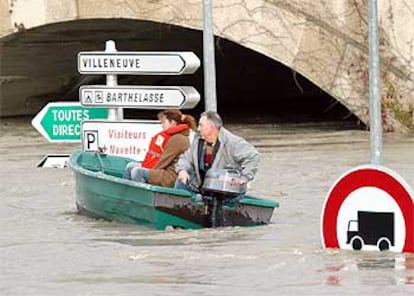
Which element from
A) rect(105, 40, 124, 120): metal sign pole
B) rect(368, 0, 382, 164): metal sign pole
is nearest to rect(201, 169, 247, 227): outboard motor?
rect(368, 0, 382, 164): metal sign pole

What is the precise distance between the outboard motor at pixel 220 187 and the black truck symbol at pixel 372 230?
273 centimetres

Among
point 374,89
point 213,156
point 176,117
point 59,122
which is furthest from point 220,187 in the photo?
point 59,122

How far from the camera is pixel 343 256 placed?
12305 mm

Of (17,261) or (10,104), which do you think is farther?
(10,104)

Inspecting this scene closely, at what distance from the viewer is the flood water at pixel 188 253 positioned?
11625 millimetres

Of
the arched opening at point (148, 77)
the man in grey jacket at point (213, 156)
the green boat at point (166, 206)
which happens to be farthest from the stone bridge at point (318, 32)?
the man in grey jacket at point (213, 156)

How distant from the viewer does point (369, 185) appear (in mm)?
11789

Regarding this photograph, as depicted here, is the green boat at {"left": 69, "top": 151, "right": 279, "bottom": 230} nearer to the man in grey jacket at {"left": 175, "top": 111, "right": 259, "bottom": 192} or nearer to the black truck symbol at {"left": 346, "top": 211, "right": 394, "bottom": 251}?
the man in grey jacket at {"left": 175, "top": 111, "right": 259, "bottom": 192}

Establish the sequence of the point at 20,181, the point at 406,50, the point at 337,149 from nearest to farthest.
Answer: the point at 20,181 < the point at 337,149 < the point at 406,50

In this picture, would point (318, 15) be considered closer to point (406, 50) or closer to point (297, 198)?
point (406, 50)

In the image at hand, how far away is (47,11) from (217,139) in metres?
13.8

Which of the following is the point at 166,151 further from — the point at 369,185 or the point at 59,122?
the point at 369,185

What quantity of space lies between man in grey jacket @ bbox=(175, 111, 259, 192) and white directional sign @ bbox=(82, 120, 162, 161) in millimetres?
3140

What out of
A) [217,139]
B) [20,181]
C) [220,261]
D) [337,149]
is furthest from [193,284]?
[337,149]
